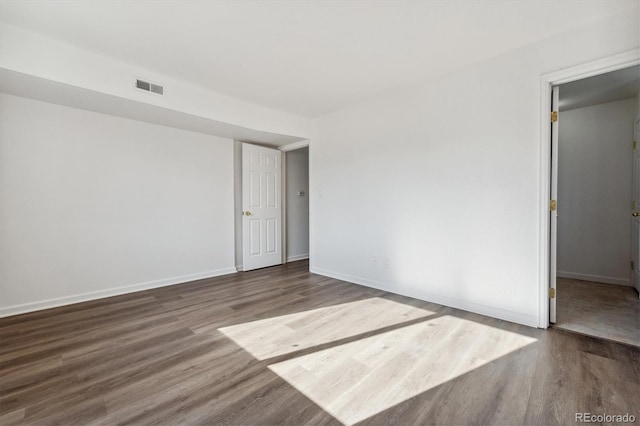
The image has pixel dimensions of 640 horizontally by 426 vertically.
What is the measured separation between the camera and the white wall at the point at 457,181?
260 centimetres

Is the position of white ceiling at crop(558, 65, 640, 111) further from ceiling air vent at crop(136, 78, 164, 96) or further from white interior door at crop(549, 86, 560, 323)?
ceiling air vent at crop(136, 78, 164, 96)

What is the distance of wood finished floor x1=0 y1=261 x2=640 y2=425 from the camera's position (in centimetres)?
156

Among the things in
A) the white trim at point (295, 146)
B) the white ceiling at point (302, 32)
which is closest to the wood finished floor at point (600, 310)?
the white ceiling at point (302, 32)

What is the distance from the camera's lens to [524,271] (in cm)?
266

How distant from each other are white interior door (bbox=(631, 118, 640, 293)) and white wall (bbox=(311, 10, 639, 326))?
1.99m

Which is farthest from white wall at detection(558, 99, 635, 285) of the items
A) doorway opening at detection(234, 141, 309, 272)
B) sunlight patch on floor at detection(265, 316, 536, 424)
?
doorway opening at detection(234, 141, 309, 272)

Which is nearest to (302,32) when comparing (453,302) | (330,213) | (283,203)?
(330,213)

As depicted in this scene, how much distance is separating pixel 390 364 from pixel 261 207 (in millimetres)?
3706

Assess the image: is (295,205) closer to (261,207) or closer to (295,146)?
(261,207)

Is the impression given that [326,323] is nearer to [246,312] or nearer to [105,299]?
[246,312]

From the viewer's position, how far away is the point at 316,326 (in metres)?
2.67

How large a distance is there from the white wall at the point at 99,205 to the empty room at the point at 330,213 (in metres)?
0.02

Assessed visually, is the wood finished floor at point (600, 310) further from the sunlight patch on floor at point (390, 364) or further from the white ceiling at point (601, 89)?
the white ceiling at point (601, 89)

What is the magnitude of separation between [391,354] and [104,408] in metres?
1.83
